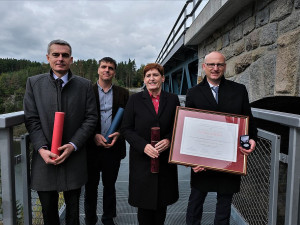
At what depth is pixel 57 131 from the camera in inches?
76.2

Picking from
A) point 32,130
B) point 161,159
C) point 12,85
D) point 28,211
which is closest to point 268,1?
point 161,159

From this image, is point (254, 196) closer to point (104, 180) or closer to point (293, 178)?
point (293, 178)

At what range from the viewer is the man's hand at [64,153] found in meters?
1.98

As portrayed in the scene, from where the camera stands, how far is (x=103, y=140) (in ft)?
8.25

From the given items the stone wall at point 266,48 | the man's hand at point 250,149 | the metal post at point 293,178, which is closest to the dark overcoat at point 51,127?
the man's hand at point 250,149

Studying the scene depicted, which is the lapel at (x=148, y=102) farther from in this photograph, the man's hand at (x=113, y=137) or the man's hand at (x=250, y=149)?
the man's hand at (x=250, y=149)

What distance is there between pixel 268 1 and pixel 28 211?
294 centimetres

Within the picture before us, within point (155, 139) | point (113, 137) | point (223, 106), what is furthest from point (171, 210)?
point (223, 106)

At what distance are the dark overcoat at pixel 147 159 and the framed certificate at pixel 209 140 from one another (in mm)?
210

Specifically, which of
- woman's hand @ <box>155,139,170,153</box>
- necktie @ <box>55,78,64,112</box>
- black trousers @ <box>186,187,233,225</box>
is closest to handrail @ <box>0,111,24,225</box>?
necktie @ <box>55,78,64,112</box>

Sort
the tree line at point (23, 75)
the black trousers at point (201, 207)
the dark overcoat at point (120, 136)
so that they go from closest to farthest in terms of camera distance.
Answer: the black trousers at point (201, 207), the dark overcoat at point (120, 136), the tree line at point (23, 75)

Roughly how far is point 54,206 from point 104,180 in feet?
2.29

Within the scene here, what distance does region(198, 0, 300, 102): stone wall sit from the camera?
7.45 ft

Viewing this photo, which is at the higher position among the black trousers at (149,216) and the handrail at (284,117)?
the handrail at (284,117)
